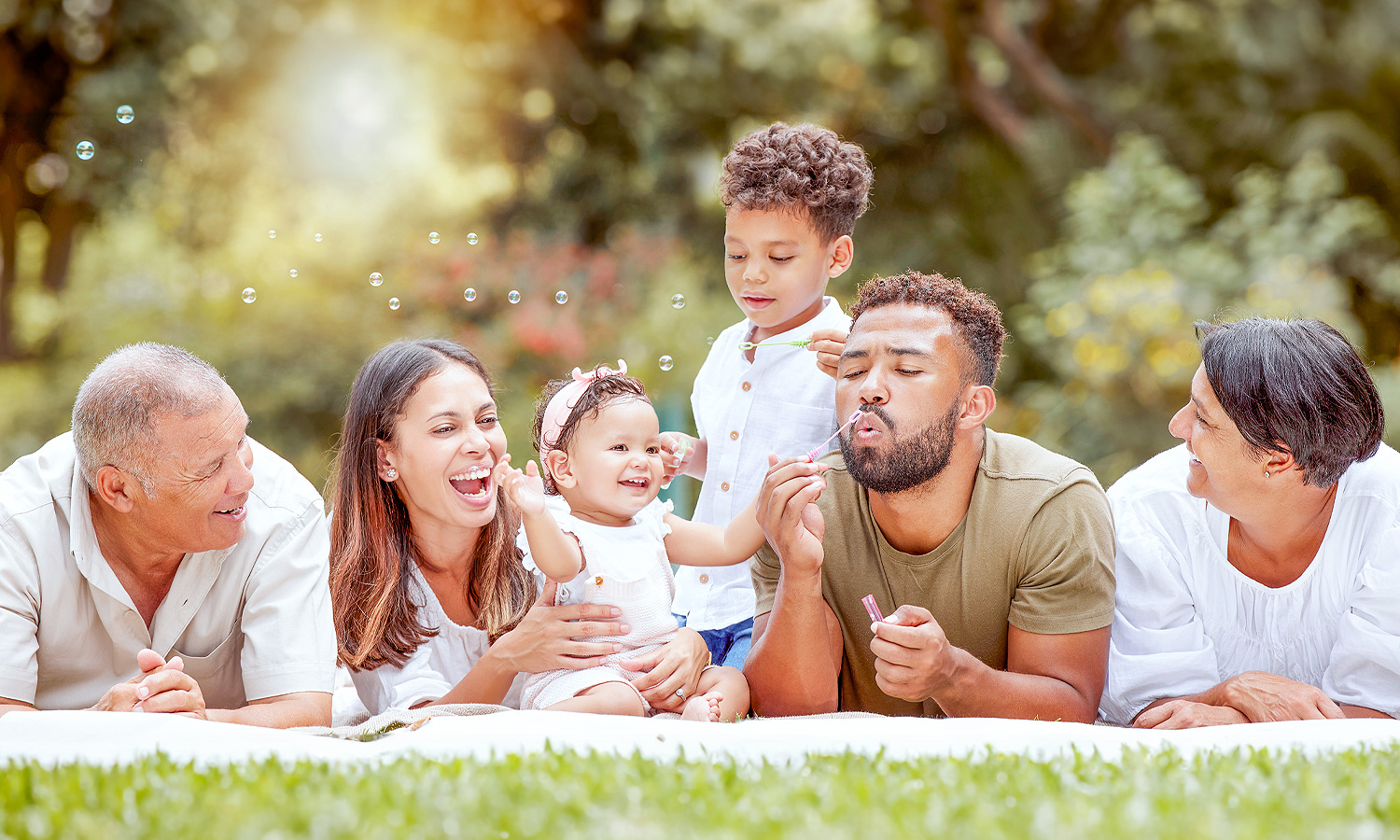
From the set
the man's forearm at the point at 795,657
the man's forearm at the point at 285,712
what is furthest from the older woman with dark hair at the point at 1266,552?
the man's forearm at the point at 285,712

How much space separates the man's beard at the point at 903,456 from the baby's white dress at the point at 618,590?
0.58 metres

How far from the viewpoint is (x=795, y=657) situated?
343 cm

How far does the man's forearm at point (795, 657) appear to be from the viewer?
3.38 metres

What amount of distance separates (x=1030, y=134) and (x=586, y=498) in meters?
7.89

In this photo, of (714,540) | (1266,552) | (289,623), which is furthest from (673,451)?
(1266,552)

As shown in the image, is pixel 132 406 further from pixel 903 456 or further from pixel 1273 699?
pixel 1273 699

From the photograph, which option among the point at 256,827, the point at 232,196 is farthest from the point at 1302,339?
the point at 232,196

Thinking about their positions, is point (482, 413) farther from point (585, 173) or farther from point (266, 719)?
point (585, 173)

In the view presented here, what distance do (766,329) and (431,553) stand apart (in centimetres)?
127

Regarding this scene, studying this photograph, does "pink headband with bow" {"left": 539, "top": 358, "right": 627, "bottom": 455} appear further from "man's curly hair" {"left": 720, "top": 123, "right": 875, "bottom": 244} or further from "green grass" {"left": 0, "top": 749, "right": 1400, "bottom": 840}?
"green grass" {"left": 0, "top": 749, "right": 1400, "bottom": 840}

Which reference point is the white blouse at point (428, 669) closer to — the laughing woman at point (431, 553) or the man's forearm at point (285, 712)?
the laughing woman at point (431, 553)

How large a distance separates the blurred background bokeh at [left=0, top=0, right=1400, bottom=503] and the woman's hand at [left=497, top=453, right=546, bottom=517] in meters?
5.94

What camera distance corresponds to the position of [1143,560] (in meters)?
3.54

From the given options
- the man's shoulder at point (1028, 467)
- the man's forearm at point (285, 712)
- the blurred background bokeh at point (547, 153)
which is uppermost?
the blurred background bokeh at point (547, 153)
